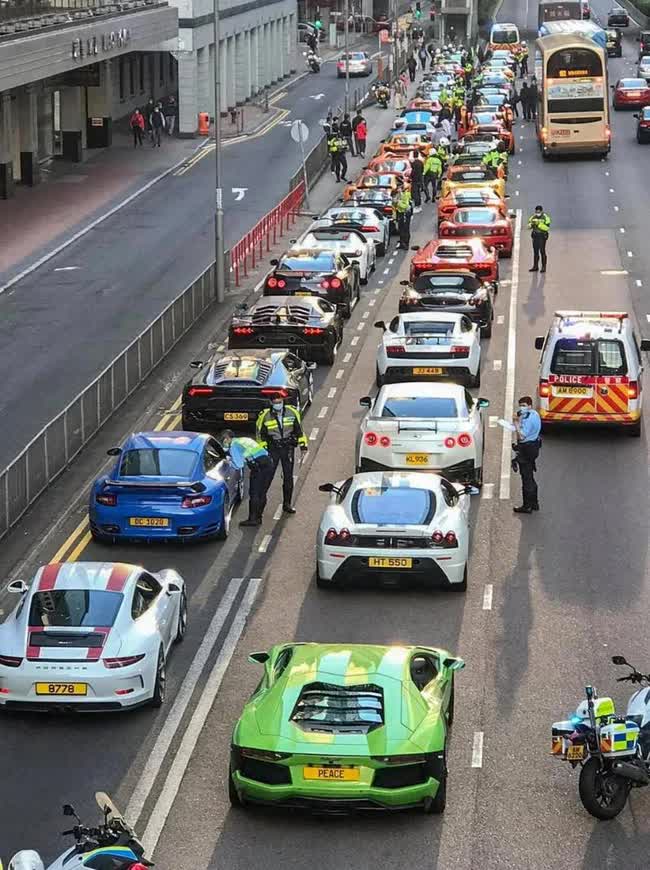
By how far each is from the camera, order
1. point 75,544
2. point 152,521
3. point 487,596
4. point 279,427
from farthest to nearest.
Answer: point 279,427 < point 75,544 < point 152,521 < point 487,596

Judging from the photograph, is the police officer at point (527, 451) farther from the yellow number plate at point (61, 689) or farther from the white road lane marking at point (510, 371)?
the yellow number plate at point (61, 689)

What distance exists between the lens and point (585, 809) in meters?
14.5

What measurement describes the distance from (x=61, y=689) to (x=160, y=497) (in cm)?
579

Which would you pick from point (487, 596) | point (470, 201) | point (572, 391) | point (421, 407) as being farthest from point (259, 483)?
point (470, 201)

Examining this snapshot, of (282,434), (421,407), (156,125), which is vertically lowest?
(156,125)

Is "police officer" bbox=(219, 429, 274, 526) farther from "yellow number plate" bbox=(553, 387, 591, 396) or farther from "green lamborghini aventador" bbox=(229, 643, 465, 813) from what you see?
"green lamborghini aventador" bbox=(229, 643, 465, 813)

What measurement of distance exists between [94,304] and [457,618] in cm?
2149

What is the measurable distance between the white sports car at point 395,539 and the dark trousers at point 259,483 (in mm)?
2457

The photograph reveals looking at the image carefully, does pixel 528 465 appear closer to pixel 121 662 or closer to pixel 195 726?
pixel 195 726

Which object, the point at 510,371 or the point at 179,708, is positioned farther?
the point at 510,371

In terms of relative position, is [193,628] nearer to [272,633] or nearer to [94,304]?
[272,633]

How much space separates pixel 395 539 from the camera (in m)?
19.9

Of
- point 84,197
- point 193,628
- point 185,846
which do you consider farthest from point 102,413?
point 84,197

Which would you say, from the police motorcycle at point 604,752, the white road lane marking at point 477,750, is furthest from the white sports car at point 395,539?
the police motorcycle at point 604,752
